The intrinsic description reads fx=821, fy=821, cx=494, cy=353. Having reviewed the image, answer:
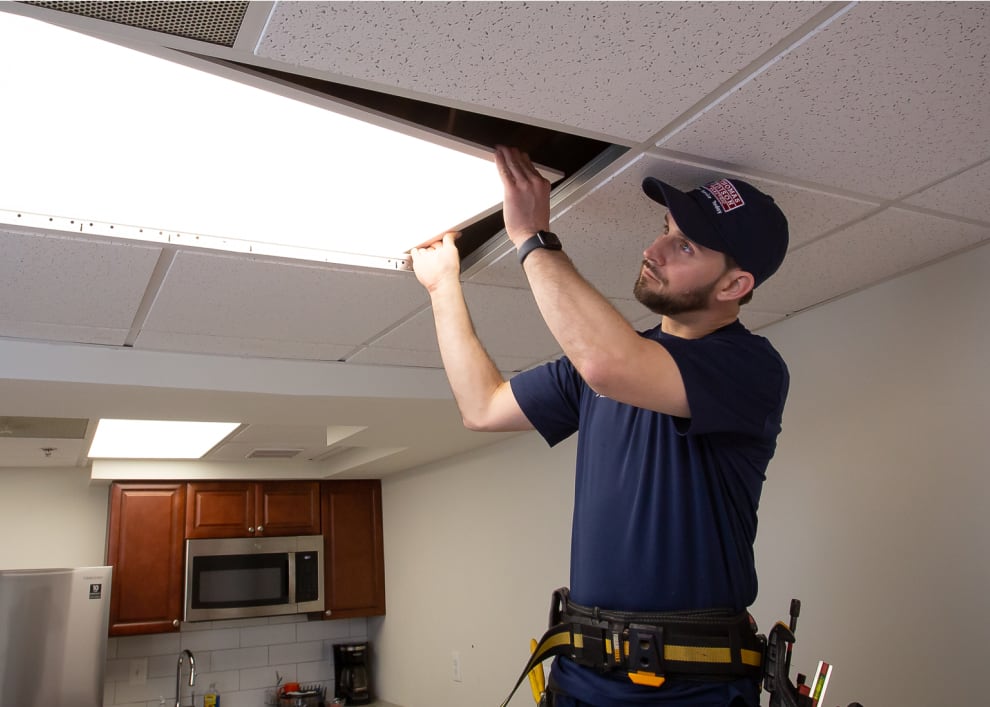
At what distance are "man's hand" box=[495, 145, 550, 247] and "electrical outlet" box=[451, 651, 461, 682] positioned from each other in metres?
3.00

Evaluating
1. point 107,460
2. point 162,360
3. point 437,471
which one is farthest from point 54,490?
point 162,360

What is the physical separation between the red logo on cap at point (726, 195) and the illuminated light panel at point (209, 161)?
0.36 m

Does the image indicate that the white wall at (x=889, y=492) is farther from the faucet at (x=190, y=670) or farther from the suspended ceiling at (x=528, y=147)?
the faucet at (x=190, y=670)

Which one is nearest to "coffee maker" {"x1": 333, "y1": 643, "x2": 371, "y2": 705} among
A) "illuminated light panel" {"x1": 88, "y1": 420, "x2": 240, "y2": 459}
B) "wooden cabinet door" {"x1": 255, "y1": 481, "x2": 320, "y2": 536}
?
"wooden cabinet door" {"x1": 255, "y1": 481, "x2": 320, "y2": 536}

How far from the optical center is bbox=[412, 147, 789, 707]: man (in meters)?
1.11

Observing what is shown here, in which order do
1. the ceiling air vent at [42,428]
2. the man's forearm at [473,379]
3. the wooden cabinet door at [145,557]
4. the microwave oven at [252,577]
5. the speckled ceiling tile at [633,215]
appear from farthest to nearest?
the microwave oven at [252,577], the wooden cabinet door at [145,557], the ceiling air vent at [42,428], the man's forearm at [473,379], the speckled ceiling tile at [633,215]

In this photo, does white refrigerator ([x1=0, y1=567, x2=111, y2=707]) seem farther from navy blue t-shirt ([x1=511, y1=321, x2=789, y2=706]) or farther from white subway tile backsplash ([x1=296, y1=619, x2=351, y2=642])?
navy blue t-shirt ([x1=511, y1=321, x2=789, y2=706])

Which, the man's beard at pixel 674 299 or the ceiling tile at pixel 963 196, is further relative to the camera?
the ceiling tile at pixel 963 196

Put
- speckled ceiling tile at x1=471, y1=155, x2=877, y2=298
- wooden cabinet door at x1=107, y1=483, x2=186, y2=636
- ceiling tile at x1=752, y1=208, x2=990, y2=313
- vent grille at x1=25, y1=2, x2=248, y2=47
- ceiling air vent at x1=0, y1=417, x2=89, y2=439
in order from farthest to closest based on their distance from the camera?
1. wooden cabinet door at x1=107, y1=483, x2=186, y2=636
2. ceiling air vent at x1=0, y1=417, x2=89, y2=439
3. ceiling tile at x1=752, y1=208, x2=990, y2=313
4. speckled ceiling tile at x1=471, y1=155, x2=877, y2=298
5. vent grille at x1=25, y1=2, x2=248, y2=47

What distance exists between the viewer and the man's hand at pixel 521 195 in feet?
4.26

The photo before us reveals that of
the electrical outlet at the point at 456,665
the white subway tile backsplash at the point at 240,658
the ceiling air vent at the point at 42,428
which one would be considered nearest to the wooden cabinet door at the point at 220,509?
the white subway tile backsplash at the point at 240,658

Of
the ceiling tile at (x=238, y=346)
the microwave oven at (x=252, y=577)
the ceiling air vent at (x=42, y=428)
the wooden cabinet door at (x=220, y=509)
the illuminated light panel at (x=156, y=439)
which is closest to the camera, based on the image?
the ceiling tile at (x=238, y=346)

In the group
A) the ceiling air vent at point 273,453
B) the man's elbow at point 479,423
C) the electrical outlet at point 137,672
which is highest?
the ceiling air vent at point 273,453

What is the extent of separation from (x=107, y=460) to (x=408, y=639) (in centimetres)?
181
